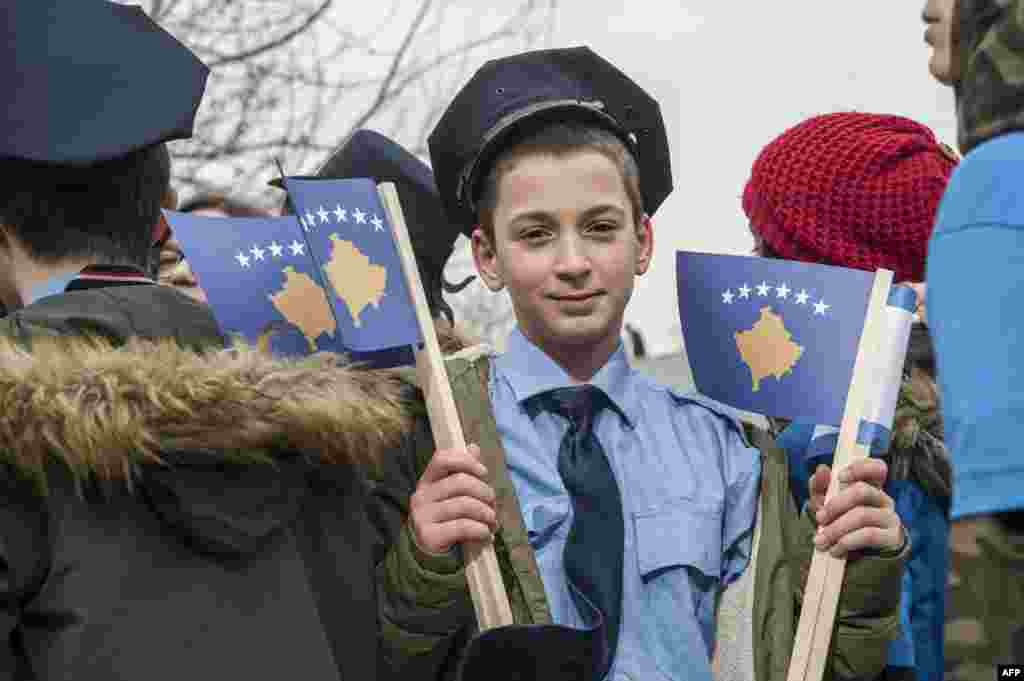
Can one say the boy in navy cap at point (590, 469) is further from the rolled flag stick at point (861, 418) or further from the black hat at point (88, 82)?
the black hat at point (88, 82)

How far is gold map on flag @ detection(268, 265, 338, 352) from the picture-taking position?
296 centimetres

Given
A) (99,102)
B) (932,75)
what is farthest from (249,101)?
(932,75)

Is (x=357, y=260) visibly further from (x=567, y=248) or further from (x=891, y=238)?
(x=891, y=238)

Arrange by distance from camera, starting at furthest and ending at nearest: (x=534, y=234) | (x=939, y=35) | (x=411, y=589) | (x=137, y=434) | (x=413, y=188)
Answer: (x=413, y=188), (x=534, y=234), (x=411, y=589), (x=137, y=434), (x=939, y=35)

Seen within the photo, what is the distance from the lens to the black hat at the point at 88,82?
2.72 m

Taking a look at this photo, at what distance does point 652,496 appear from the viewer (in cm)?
310

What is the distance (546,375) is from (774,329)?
475mm

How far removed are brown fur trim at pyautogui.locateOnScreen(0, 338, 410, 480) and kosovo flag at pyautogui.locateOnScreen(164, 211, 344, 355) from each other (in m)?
0.17

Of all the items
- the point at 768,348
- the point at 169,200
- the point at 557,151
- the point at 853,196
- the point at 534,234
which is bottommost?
the point at 768,348

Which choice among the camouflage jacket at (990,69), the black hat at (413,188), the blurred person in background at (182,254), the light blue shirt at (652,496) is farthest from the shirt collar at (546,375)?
the camouflage jacket at (990,69)

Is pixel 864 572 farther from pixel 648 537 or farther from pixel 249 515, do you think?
pixel 249 515

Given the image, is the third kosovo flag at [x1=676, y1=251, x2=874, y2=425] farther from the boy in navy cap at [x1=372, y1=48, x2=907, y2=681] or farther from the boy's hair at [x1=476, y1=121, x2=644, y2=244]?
the boy's hair at [x1=476, y1=121, x2=644, y2=244]

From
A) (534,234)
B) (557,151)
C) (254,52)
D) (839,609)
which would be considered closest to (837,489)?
(839,609)

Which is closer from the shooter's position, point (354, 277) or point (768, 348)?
point (354, 277)
